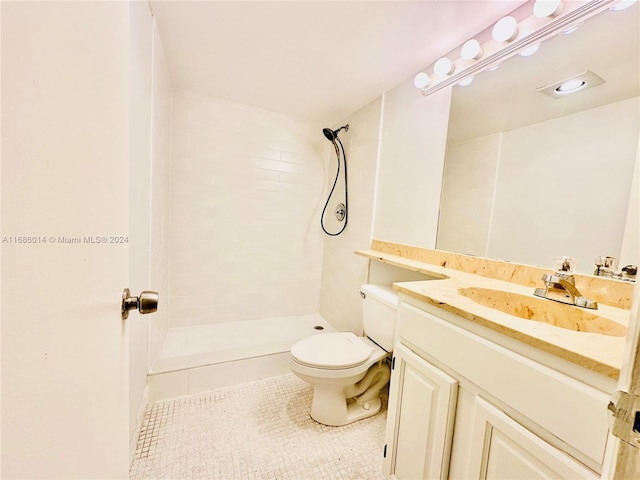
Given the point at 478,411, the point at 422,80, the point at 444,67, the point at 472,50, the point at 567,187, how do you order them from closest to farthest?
1. the point at 478,411
2. the point at 567,187
3. the point at 472,50
4. the point at 444,67
5. the point at 422,80

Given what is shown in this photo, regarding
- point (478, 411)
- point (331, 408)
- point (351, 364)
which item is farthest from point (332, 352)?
point (478, 411)

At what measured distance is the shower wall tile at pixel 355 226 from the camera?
1.93 meters

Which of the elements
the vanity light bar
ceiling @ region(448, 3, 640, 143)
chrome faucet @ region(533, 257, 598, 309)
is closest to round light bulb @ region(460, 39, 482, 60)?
the vanity light bar

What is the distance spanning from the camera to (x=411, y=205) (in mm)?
1771

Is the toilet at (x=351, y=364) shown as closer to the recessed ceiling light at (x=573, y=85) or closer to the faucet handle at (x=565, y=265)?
the faucet handle at (x=565, y=265)

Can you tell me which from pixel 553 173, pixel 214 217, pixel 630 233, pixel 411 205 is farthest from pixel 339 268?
pixel 630 233

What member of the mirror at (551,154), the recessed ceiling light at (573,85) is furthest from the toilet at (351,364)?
the recessed ceiling light at (573,85)

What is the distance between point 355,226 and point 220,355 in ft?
4.50

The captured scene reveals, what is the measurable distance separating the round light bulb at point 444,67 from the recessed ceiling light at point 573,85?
1.37 ft

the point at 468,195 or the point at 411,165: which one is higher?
the point at 411,165

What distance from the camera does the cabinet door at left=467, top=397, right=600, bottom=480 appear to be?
1.75 ft

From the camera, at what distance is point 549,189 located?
1108 millimetres

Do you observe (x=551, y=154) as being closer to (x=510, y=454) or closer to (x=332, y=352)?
(x=510, y=454)

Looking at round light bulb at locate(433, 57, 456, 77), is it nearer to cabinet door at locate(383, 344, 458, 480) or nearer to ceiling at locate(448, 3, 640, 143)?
ceiling at locate(448, 3, 640, 143)
